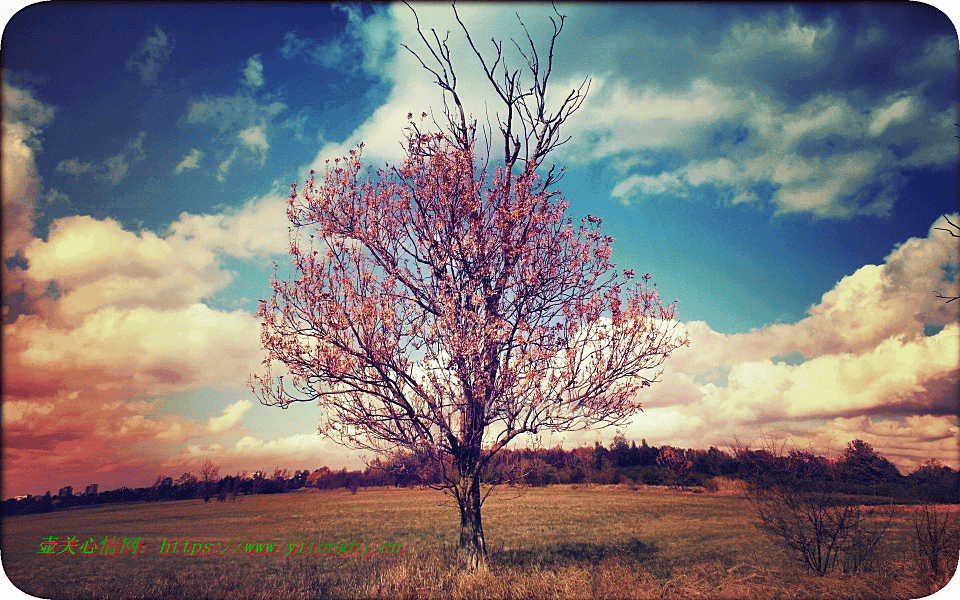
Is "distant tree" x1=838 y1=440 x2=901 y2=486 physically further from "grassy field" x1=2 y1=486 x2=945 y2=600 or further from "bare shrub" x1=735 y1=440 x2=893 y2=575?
"grassy field" x1=2 y1=486 x2=945 y2=600

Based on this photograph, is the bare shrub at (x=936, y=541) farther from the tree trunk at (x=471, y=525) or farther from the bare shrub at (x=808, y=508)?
the tree trunk at (x=471, y=525)

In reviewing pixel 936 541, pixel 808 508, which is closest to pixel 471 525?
pixel 808 508

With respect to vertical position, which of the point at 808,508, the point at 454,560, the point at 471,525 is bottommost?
the point at 454,560

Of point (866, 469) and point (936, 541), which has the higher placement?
point (866, 469)

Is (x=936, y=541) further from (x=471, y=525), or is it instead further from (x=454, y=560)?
(x=454, y=560)

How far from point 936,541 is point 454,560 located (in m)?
10.2

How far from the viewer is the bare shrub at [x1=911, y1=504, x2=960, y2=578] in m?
9.52

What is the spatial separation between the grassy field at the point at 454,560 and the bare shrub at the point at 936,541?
485mm

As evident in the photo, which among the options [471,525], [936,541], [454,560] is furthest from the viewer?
[454,560]

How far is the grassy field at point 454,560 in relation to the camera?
8141 mm

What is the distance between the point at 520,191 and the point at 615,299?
9.86 ft

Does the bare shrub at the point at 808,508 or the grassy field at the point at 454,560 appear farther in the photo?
the bare shrub at the point at 808,508

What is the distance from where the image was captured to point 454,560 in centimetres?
1007

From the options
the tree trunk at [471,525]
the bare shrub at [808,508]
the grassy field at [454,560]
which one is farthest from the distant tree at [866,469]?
the tree trunk at [471,525]
